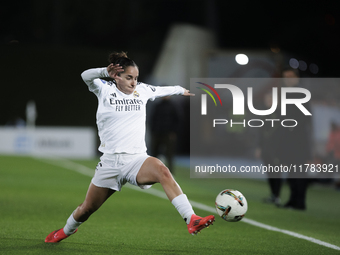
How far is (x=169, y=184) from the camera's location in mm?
4871

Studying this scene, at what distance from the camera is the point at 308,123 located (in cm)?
897

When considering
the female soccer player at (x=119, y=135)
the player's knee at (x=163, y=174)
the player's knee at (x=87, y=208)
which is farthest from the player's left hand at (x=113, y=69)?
the player's knee at (x=87, y=208)

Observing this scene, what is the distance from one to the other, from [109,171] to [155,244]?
46.7 inches

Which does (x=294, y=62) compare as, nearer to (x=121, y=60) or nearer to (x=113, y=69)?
(x=121, y=60)

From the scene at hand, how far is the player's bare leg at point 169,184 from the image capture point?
4.74 m

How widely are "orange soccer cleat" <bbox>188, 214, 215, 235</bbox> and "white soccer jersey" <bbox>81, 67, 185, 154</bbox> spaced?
97 centimetres

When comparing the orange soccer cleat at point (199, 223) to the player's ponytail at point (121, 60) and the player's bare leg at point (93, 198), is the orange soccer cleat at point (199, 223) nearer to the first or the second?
the player's bare leg at point (93, 198)

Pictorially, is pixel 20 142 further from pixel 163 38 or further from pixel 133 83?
pixel 133 83

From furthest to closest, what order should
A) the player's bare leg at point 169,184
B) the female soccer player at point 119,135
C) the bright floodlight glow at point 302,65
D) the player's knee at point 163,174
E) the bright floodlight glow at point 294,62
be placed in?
the bright floodlight glow at point 302,65
the bright floodlight glow at point 294,62
the female soccer player at point 119,135
the player's knee at point 163,174
the player's bare leg at point 169,184

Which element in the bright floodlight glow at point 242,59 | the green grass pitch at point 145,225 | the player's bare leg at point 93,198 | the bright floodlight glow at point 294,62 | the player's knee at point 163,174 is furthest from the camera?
the bright floodlight glow at point 294,62

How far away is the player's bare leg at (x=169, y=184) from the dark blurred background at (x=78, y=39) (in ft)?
74.0

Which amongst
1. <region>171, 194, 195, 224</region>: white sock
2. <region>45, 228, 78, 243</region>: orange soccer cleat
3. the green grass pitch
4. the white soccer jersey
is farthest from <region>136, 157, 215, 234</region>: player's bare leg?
<region>45, 228, 78, 243</region>: orange soccer cleat

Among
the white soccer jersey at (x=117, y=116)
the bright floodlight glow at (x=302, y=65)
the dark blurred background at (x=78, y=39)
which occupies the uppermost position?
the dark blurred background at (x=78, y=39)

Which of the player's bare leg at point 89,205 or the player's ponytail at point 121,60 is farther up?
the player's ponytail at point 121,60
